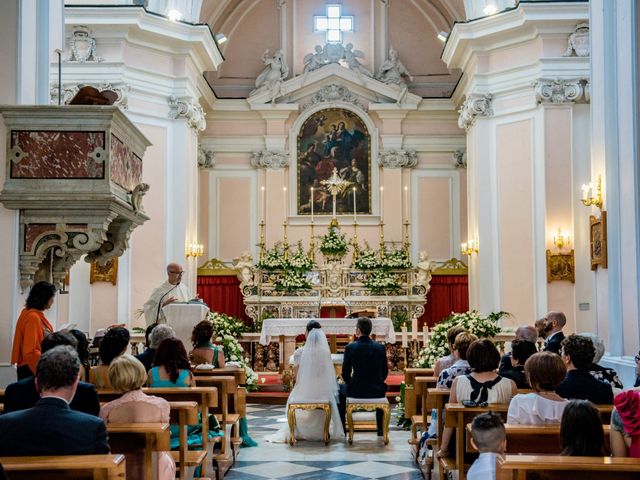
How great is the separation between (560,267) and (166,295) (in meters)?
8.10

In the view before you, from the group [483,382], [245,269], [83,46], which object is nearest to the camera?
[483,382]

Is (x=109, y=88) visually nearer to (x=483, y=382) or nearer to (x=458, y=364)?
(x=458, y=364)

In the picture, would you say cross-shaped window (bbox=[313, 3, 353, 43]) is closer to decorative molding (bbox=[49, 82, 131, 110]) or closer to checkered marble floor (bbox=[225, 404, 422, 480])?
decorative molding (bbox=[49, 82, 131, 110])

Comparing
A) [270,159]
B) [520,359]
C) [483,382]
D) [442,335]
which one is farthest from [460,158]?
[483,382]

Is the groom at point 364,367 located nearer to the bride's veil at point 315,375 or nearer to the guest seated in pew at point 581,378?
the bride's veil at point 315,375

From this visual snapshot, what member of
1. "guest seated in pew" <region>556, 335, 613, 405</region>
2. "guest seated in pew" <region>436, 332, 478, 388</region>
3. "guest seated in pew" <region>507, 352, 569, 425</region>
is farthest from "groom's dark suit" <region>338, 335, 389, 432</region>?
"guest seated in pew" <region>507, 352, 569, 425</region>

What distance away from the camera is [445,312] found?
2006 cm

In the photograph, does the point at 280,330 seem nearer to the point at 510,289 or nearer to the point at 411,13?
the point at 510,289

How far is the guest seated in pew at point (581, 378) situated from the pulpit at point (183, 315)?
211 inches

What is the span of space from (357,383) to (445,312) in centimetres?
1069

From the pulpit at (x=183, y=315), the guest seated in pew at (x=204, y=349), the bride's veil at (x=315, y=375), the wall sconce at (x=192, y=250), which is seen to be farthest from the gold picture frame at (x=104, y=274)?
the guest seated in pew at (x=204, y=349)

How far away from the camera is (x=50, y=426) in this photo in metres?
3.90

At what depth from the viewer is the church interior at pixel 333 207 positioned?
730cm

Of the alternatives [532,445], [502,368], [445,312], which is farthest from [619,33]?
[445,312]
